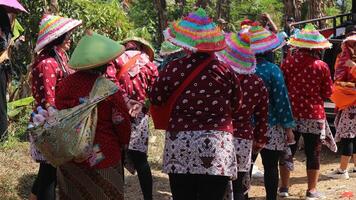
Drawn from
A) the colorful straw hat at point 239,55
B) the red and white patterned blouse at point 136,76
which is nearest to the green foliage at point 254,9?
the red and white patterned blouse at point 136,76

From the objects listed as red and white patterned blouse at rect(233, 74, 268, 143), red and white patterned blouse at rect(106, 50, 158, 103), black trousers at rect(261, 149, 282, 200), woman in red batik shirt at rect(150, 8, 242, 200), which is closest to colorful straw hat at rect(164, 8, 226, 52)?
woman in red batik shirt at rect(150, 8, 242, 200)

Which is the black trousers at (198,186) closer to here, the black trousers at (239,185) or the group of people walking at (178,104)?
the group of people walking at (178,104)

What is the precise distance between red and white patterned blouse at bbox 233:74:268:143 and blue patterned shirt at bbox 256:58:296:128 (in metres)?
0.41

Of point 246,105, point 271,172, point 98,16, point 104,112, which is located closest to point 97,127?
point 104,112

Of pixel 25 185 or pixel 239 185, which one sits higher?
pixel 239 185

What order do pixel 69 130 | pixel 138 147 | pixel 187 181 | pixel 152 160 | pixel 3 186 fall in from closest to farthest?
pixel 69 130, pixel 187 181, pixel 138 147, pixel 3 186, pixel 152 160

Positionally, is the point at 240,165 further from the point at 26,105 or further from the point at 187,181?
the point at 26,105

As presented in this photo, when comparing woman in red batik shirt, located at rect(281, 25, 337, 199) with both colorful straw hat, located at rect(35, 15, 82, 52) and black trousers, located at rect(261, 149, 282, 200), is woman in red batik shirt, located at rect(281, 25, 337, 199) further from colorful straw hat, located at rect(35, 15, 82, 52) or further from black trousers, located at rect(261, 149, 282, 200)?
colorful straw hat, located at rect(35, 15, 82, 52)

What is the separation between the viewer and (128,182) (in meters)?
6.73

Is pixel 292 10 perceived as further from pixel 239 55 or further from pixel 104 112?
pixel 104 112

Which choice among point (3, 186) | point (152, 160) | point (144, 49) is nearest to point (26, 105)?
point (152, 160)

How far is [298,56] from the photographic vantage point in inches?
232

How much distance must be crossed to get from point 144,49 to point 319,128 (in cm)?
208

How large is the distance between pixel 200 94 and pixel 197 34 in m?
0.44
